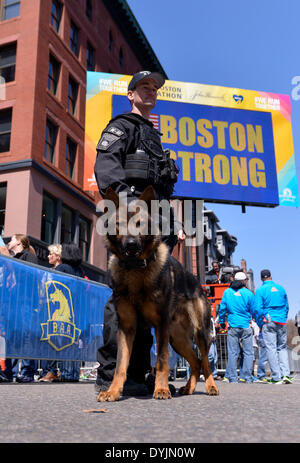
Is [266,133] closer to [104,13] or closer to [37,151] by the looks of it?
[37,151]

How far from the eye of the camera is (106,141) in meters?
3.58

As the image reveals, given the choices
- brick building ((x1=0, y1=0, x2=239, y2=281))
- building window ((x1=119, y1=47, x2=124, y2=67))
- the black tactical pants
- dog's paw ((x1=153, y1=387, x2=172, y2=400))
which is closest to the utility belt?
the black tactical pants

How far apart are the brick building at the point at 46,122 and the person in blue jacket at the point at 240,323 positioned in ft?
30.7

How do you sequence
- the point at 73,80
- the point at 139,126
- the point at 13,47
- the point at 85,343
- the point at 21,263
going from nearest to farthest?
the point at 139,126, the point at 21,263, the point at 85,343, the point at 13,47, the point at 73,80

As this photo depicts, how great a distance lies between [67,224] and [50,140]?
3888mm

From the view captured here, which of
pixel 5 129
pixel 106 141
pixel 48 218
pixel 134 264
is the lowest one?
pixel 134 264

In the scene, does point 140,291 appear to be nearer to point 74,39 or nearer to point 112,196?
point 112,196

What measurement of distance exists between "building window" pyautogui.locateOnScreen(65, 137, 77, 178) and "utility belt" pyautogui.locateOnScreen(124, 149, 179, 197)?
17.1 meters

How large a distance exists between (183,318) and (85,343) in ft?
12.2

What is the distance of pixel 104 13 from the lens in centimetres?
2545

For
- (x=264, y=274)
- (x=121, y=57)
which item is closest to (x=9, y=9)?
(x=121, y=57)

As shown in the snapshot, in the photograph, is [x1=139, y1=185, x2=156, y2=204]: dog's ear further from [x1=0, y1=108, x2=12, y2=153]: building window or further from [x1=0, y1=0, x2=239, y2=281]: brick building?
[x1=0, y1=108, x2=12, y2=153]: building window

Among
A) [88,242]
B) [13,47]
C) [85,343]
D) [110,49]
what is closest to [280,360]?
[85,343]

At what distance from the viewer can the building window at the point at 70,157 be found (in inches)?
817
